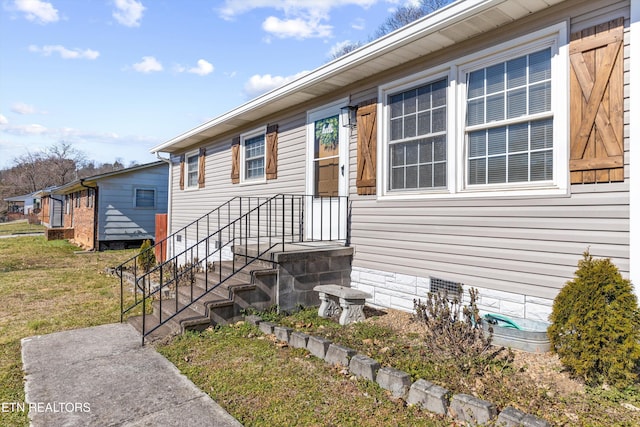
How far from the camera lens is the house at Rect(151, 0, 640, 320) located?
3346 mm

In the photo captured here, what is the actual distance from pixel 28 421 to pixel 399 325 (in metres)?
3.54

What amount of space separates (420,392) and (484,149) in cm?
281

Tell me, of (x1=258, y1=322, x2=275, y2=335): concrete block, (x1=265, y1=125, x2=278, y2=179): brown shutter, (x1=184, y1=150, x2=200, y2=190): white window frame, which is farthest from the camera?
(x1=184, y1=150, x2=200, y2=190): white window frame

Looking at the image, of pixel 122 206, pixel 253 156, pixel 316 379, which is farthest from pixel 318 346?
pixel 122 206

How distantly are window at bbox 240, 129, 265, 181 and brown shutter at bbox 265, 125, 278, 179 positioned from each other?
1.19 ft

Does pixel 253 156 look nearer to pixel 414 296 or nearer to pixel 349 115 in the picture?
pixel 349 115

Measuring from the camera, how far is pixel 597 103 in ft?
11.0

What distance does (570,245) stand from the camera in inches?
142

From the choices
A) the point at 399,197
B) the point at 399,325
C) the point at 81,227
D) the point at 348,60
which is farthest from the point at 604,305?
the point at 81,227

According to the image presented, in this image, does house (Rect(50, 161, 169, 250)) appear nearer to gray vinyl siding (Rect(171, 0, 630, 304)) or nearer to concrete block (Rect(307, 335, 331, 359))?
gray vinyl siding (Rect(171, 0, 630, 304))

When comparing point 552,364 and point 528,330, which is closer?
point 552,364

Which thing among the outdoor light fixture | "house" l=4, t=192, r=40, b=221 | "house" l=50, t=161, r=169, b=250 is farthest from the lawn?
"house" l=4, t=192, r=40, b=221

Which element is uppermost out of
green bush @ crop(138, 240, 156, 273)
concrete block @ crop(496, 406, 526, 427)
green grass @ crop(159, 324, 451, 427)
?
green bush @ crop(138, 240, 156, 273)

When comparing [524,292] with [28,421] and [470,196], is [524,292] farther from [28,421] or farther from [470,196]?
[28,421]
